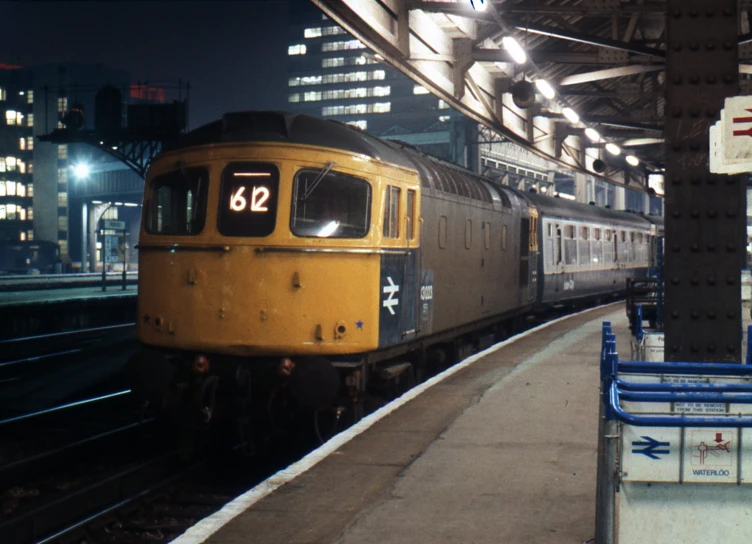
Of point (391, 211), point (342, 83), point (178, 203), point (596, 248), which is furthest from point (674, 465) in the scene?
point (342, 83)

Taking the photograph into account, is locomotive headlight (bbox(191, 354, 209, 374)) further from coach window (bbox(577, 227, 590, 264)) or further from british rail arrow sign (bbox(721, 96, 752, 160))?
coach window (bbox(577, 227, 590, 264))

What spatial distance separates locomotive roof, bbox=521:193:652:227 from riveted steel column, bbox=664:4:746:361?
14290 millimetres

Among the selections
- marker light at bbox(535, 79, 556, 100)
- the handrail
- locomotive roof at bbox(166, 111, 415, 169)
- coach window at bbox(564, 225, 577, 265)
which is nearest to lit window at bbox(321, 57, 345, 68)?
coach window at bbox(564, 225, 577, 265)

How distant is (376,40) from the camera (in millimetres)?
11578

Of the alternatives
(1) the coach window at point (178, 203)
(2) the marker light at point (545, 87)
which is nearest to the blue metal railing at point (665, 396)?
(1) the coach window at point (178, 203)

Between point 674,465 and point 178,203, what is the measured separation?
22.6 feet

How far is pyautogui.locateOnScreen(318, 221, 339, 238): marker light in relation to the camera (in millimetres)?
9516

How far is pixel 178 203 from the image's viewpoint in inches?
393

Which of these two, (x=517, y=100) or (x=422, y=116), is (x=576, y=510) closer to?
(x=517, y=100)

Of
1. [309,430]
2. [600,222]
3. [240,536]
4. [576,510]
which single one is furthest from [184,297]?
[600,222]

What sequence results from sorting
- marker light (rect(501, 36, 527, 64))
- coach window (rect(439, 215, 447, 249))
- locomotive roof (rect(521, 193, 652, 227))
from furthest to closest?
locomotive roof (rect(521, 193, 652, 227)) < marker light (rect(501, 36, 527, 64)) < coach window (rect(439, 215, 447, 249))

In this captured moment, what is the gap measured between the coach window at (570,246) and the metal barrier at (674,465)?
65.6ft

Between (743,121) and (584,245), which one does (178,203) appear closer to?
(743,121)

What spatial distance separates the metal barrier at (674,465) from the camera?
4.24 meters
